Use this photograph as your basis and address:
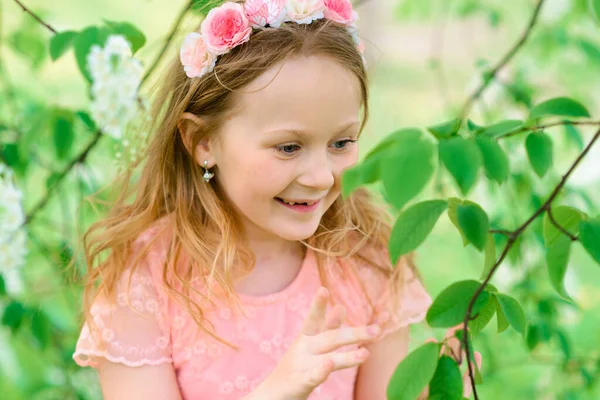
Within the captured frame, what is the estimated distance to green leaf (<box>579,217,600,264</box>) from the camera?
2.70ft

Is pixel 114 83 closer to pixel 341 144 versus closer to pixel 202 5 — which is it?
pixel 202 5

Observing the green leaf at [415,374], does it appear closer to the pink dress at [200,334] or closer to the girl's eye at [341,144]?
the girl's eye at [341,144]

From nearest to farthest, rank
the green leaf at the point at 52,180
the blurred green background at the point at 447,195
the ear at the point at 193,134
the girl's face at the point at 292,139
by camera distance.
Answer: the girl's face at the point at 292,139 → the ear at the point at 193,134 → the green leaf at the point at 52,180 → the blurred green background at the point at 447,195

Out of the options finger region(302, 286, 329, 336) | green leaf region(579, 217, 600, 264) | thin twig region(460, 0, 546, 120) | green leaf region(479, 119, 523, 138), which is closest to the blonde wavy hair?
finger region(302, 286, 329, 336)

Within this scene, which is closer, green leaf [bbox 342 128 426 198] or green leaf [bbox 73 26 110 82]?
green leaf [bbox 342 128 426 198]

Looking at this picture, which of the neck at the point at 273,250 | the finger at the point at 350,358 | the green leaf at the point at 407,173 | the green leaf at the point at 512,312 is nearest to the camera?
the green leaf at the point at 407,173

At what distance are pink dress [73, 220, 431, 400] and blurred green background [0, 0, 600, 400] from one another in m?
0.23

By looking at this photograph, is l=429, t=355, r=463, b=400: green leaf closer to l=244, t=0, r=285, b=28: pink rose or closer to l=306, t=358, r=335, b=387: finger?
l=306, t=358, r=335, b=387: finger

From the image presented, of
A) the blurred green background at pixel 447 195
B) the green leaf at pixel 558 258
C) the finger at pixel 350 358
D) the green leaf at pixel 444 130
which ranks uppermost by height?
the green leaf at pixel 444 130

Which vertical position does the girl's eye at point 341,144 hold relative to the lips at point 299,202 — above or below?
above

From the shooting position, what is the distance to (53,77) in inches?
182

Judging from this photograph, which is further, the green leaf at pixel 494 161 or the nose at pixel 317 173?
the nose at pixel 317 173

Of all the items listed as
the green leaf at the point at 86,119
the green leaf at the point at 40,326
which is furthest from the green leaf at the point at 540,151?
the green leaf at the point at 40,326

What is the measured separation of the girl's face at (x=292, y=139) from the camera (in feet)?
4.02
